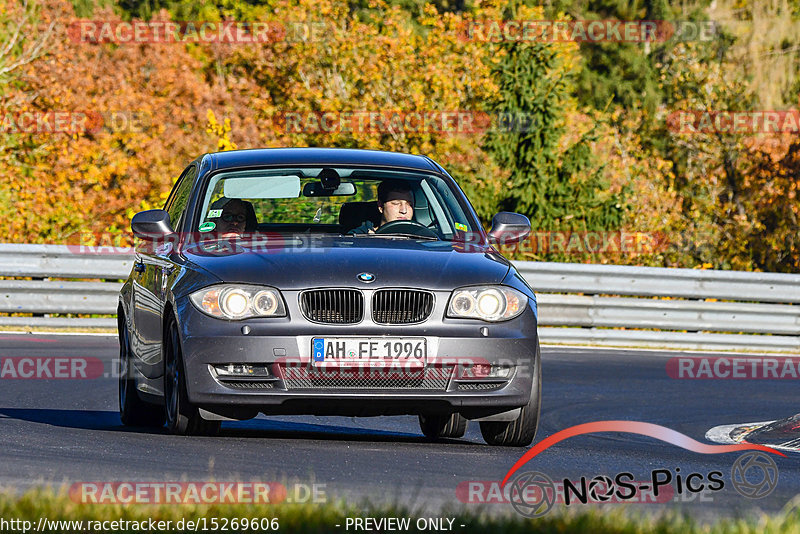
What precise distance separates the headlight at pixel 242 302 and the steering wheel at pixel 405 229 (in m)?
1.30

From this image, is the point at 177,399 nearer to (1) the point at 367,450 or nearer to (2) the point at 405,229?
(1) the point at 367,450

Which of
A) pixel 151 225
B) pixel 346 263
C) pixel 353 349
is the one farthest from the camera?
pixel 151 225

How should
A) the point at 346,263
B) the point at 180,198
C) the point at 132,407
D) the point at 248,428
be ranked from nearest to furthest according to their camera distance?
the point at 346,263, the point at 132,407, the point at 248,428, the point at 180,198

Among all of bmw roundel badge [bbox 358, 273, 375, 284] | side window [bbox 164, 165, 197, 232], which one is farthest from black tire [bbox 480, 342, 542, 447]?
side window [bbox 164, 165, 197, 232]

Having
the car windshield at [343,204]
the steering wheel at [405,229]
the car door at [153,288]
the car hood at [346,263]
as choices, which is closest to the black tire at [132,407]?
the car door at [153,288]

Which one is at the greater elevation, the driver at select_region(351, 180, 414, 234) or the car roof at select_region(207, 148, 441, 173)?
the car roof at select_region(207, 148, 441, 173)

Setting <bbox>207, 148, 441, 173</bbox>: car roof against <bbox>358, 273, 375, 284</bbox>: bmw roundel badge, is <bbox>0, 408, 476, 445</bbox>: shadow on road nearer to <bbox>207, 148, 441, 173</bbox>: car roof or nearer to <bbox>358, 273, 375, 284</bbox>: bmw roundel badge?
<bbox>358, 273, 375, 284</bbox>: bmw roundel badge

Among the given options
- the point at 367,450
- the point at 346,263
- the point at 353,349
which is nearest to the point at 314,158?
the point at 346,263

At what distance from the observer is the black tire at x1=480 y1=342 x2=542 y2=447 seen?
26.3ft

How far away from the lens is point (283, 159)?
9148mm

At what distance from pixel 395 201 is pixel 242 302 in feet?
5.99

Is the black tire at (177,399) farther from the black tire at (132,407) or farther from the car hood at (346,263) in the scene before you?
the black tire at (132,407)

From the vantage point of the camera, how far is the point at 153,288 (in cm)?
872

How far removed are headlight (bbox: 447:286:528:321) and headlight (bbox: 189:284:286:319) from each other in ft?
2.89
